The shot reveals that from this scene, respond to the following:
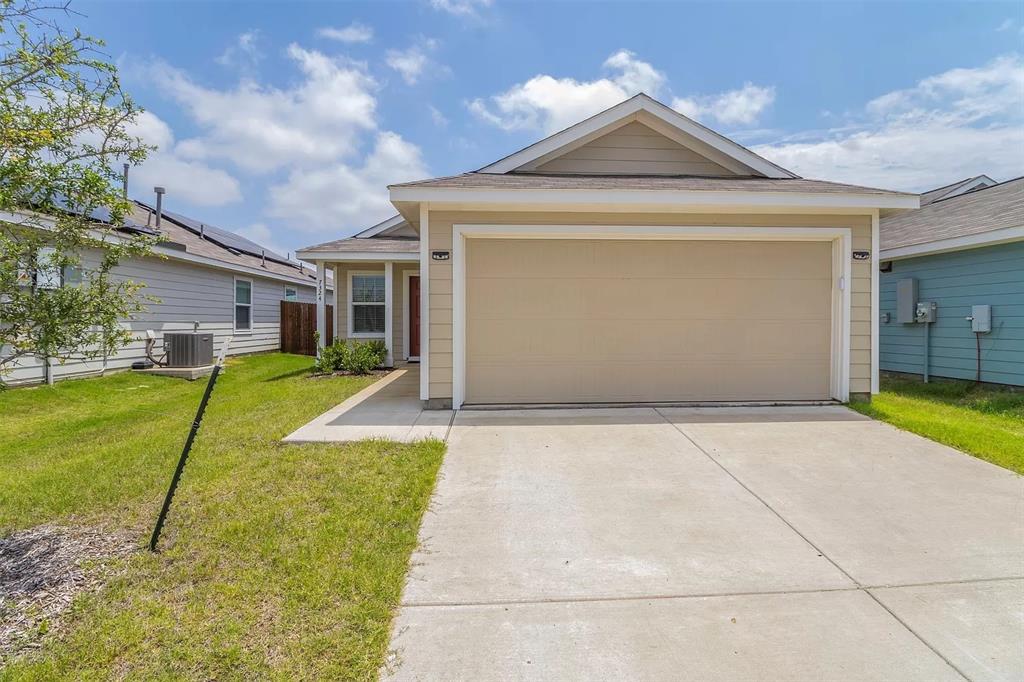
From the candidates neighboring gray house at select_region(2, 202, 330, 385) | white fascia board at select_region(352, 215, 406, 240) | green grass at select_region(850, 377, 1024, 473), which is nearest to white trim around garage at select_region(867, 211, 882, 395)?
green grass at select_region(850, 377, 1024, 473)

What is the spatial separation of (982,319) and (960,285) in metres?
0.91

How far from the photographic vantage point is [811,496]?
3.73 m

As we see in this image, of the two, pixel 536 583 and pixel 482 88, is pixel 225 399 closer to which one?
pixel 536 583

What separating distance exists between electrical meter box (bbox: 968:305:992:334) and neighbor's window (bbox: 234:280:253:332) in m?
16.4

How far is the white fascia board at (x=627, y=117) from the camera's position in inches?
303

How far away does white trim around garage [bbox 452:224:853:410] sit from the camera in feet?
21.4

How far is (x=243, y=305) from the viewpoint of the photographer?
14328 millimetres

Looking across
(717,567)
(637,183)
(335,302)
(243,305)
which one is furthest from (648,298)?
(243,305)

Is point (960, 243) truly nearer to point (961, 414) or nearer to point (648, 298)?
point (961, 414)

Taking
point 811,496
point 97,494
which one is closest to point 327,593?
point 97,494

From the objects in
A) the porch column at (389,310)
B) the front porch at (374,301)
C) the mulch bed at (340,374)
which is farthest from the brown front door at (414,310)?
the mulch bed at (340,374)

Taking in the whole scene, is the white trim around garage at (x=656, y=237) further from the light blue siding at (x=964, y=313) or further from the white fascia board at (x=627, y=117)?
the light blue siding at (x=964, y=313)

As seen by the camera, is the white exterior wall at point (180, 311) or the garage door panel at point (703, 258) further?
the white exterior wall at point (180, 311)

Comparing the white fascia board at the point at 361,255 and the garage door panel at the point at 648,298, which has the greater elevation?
the white fascia board at the point at 361,255
